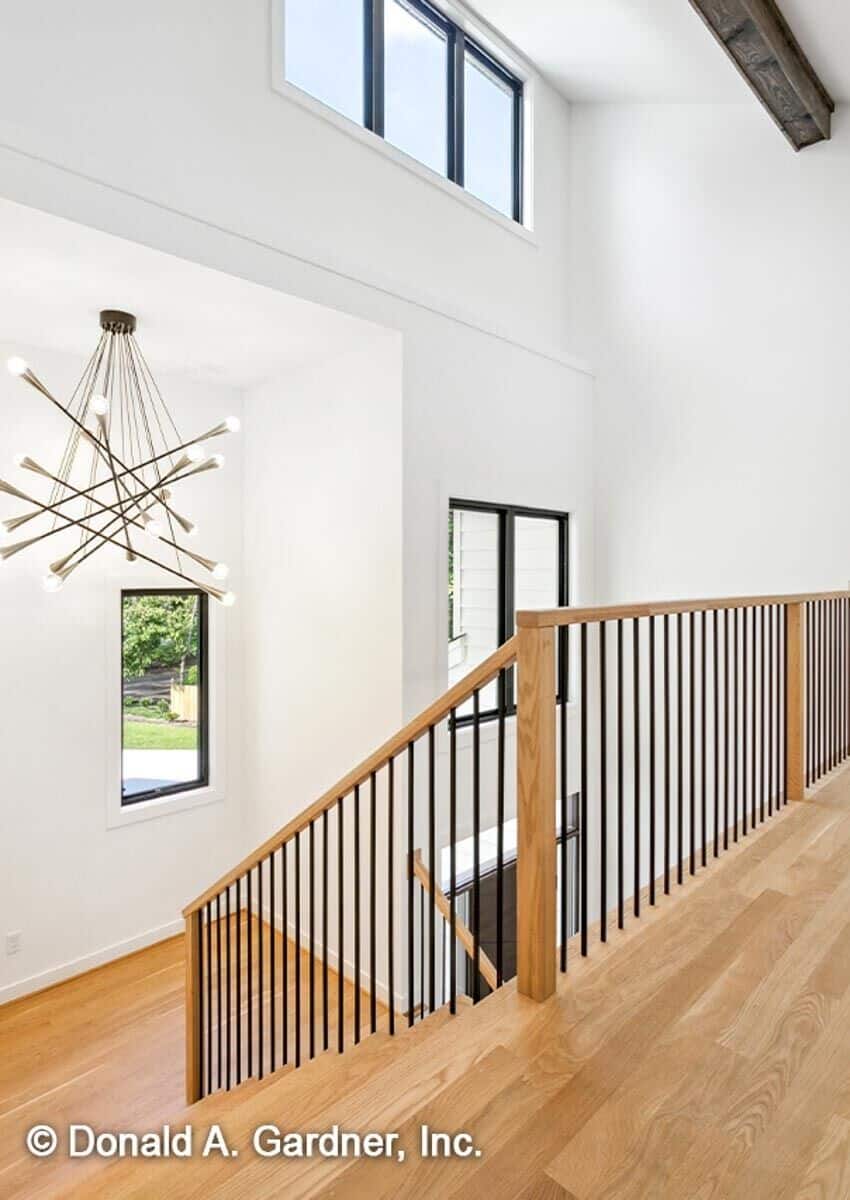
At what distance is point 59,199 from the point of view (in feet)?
9.60

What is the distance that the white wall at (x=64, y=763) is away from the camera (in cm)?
426

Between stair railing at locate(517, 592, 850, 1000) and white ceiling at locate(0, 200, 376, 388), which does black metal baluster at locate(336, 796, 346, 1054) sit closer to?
stair railing at locate(517, 592, 850, 1000)

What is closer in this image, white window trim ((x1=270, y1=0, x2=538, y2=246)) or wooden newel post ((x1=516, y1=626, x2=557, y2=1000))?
wooden newel post ((x1=516, y1=626, x2=557, y2=1000))

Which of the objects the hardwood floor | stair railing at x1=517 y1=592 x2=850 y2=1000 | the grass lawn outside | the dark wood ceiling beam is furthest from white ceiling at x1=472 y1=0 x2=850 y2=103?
the grass lawn outside

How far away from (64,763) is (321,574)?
1.92 meters

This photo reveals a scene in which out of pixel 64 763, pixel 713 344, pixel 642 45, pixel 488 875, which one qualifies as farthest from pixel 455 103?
pixel 488 875

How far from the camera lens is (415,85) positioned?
4.77 meters

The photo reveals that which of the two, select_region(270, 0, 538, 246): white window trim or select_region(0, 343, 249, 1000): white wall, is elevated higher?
select_region(270, 0, 538, 246): white window trim

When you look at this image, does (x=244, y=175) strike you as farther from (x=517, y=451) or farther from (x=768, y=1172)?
(x=768, y=1172)

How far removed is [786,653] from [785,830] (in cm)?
82

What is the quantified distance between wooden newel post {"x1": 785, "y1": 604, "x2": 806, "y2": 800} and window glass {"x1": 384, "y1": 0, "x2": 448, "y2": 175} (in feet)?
11.9

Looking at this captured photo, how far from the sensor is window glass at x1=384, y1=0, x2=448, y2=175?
4.61 metres

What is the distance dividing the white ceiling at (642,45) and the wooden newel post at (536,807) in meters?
4.05

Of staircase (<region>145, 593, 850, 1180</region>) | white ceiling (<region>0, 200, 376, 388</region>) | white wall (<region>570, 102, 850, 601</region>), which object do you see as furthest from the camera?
white wall (<region>570, 102, 850, 601</region>)
